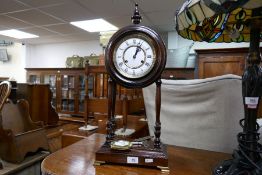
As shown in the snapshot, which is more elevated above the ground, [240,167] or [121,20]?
[121,20]

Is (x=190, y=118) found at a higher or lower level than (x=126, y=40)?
lower

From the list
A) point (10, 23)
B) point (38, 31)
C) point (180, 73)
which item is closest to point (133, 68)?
point (180, 73)

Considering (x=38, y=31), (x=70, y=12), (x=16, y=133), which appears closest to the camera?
(x=16, y=133)

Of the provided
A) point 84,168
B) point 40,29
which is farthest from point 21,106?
point 40,29

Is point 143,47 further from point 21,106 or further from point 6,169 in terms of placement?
point 21,106

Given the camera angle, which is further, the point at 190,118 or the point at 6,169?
the point at 6,169

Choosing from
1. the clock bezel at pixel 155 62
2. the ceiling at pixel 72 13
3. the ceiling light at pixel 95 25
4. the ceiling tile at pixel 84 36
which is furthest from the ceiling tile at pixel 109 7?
the clock bezel at pixel 155 62

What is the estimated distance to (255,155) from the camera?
2.04 feet

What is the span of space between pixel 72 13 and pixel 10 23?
1588 millimetres

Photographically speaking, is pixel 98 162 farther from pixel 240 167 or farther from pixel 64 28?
pixel 64 28

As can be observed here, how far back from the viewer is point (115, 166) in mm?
747

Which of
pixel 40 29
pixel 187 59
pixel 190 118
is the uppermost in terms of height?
pixel 40 29

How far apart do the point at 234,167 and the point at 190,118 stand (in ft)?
1.59

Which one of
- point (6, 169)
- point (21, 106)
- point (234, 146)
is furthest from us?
point (21, 106)
